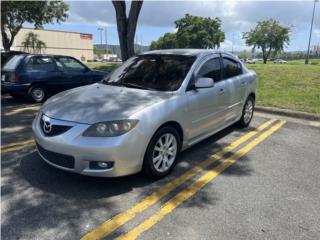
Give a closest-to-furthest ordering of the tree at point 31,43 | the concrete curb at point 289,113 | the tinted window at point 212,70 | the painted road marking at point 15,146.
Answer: the tinted window at point 212,70, the painted road marking at point 15,146, the concrete curb at point 289,113, the tree at point 31,43

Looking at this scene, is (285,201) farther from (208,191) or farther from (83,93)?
(83,93)

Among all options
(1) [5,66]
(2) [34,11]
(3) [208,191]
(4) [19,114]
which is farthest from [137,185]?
(2) [34,11]

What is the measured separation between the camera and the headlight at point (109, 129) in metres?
3.61

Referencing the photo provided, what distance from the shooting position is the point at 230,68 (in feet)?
19.4

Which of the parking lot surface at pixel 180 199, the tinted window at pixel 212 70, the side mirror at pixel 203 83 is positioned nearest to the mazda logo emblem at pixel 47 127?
the parking lot surface at pixel 180 199

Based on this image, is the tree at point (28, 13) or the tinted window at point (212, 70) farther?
the tree at point (28, 13)

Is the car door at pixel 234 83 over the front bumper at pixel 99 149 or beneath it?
over

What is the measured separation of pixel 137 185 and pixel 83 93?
152 centimetres

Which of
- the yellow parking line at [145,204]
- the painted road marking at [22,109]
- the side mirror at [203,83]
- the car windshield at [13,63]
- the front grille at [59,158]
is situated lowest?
the yellow parking line at [145,204]

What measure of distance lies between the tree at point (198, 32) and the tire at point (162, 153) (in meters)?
55.4

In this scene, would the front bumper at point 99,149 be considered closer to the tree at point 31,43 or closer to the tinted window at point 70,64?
the tinted window at point 70,64

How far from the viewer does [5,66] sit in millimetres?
9289

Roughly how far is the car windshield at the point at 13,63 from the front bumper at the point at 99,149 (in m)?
6.10

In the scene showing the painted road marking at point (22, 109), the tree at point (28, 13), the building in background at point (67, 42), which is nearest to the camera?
the painted road marking at point (22, 109)
